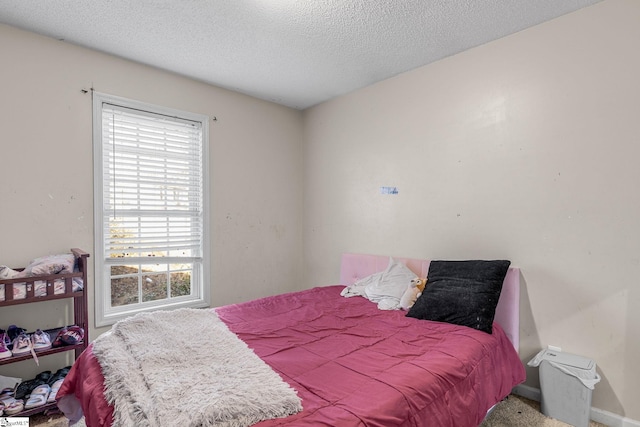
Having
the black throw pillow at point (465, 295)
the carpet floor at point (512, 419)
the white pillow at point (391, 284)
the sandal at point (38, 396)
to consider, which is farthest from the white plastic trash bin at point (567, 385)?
the sandal at point (38, 396)

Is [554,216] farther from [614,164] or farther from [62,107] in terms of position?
[62,107]

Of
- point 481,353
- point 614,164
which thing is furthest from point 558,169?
point 481,353

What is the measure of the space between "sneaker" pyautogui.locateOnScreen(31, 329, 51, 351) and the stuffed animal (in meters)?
2.46

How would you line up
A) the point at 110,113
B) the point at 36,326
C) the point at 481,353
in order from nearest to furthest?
the point at 481,353 < the point at 36,326 < the point at 110,113

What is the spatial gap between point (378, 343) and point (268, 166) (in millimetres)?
2487

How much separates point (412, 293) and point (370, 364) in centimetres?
106

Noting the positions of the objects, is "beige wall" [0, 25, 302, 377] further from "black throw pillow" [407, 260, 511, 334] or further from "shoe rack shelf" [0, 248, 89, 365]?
"black throw pillow" [407, 260, 511, 334]

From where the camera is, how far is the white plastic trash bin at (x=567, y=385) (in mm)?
1918

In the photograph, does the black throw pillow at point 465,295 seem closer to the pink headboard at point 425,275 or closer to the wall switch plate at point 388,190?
the pink headboard at point 425,275

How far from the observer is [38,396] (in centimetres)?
209

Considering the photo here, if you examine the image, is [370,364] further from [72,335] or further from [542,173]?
[72,335]

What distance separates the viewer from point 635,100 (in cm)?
195

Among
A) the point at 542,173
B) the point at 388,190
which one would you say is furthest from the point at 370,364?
the point at 388,190

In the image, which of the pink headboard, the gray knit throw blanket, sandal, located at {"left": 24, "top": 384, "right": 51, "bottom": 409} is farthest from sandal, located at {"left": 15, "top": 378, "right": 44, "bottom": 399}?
the pink headboard
